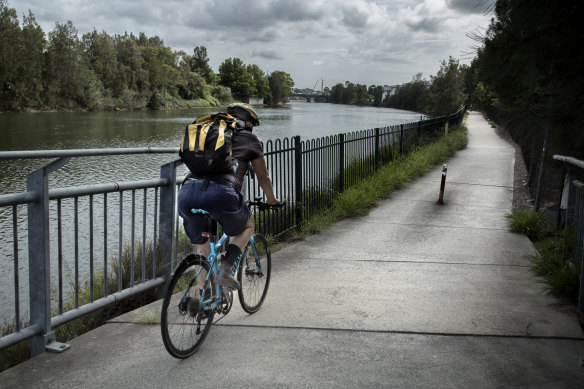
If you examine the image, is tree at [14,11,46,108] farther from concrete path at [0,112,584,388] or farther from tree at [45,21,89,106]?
concrete path at [0,112,584,388]

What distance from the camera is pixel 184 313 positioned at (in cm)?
334

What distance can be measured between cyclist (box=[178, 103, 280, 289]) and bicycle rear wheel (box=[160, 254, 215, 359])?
0.13 meters

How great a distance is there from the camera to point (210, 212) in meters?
3.35

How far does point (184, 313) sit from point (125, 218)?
10.5 metres

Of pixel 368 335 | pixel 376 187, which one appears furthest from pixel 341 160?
pixel 368 335

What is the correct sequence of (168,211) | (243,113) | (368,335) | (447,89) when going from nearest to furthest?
(243,113) → (368,335) → (168,211) → (447,89)

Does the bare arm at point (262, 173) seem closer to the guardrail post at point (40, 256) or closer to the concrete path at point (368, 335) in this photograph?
the concrete path at point (368, 335)

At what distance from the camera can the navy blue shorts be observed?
3.29 metres

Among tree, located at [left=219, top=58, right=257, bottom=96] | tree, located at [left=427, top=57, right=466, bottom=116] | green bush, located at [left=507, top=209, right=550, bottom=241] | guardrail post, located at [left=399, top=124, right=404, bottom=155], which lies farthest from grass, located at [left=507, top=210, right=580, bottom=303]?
tree, located at [left=219, top=58, right=257, bottom=96]

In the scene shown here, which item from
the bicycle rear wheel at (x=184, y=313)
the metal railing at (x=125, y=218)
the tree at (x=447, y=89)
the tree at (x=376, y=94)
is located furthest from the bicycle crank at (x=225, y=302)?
the tree at (x=376, y=94)

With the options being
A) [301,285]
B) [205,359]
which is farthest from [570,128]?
[205,359]

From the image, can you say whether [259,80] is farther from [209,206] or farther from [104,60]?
[209,206]

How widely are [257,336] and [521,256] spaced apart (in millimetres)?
4095

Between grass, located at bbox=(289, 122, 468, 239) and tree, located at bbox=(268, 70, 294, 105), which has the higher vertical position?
tree, located at bbox=(268, 70, 294, 105)
